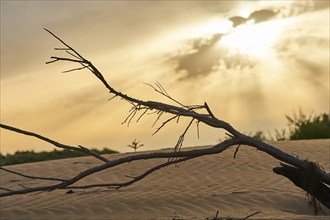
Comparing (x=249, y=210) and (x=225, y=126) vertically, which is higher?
(x=225, y=126)

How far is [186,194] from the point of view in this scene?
1119cm

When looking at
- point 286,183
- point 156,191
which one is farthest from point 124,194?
point 286,183

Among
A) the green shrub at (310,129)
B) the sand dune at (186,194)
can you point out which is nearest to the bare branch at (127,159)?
the sand dune at (186,194)

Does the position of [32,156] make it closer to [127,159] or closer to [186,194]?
[186,194]

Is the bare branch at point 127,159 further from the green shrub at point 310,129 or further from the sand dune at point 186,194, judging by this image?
the green shrub at point 310,129

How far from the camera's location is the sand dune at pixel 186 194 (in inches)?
392

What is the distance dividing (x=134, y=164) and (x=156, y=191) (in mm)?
2472

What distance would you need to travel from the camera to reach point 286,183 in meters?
11.7

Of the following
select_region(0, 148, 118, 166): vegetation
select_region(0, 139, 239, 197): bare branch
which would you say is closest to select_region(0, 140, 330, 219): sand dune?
select_region(0, 139, 239, 197): bare branch

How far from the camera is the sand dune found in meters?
9.95

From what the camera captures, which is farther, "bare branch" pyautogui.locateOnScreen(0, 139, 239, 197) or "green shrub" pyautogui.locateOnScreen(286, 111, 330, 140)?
"green shrub" pyautogui.locateOnScreen(286, 111, 330, 140)

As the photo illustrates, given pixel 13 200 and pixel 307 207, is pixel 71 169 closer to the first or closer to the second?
pixel 13 200

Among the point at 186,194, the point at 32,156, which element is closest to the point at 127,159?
the point at 186,194

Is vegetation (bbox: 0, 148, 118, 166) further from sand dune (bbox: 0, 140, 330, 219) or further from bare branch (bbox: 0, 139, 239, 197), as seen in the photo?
bare branch (bbox: 0, 139, 239, 197)
